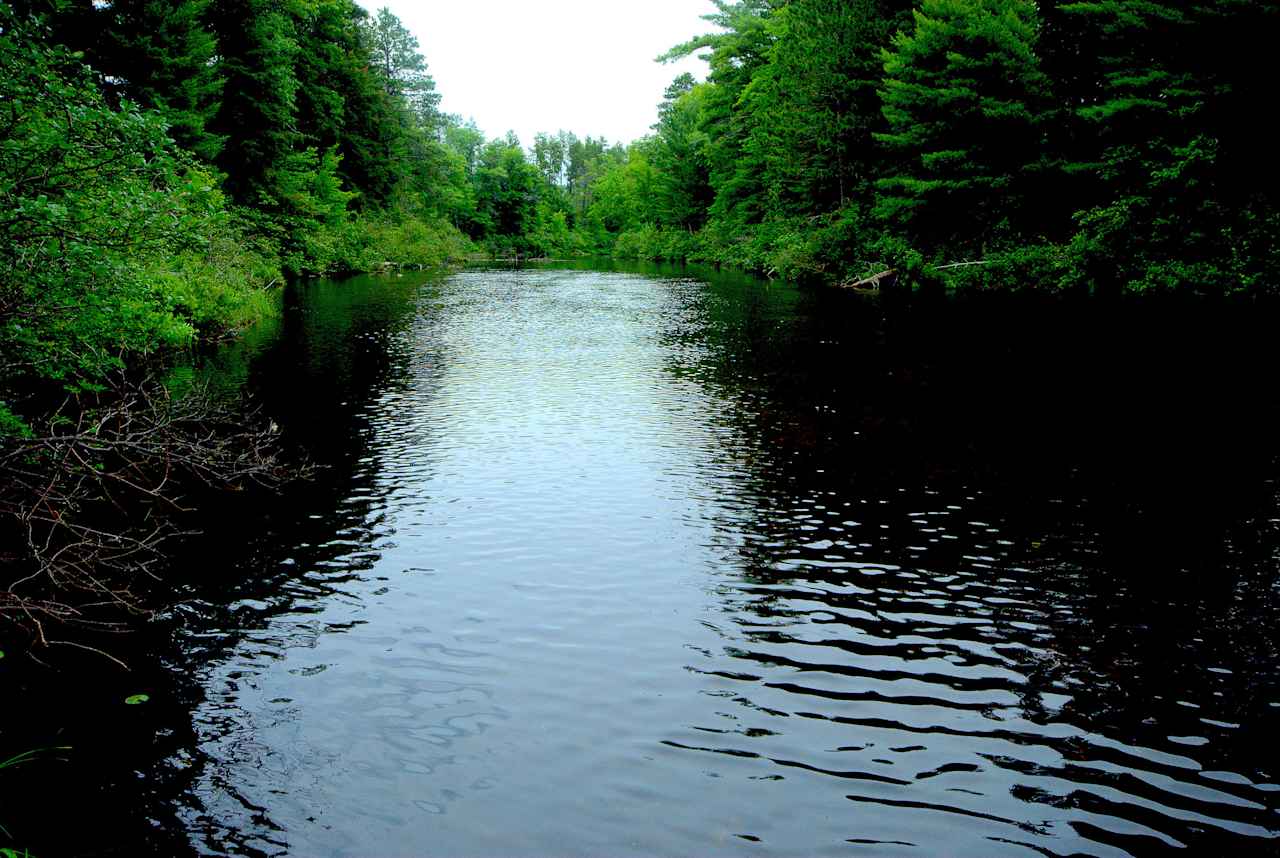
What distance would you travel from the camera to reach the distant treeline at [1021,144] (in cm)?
2647

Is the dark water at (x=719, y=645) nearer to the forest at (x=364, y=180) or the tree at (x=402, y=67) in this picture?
the forest at (x=364, y=180)

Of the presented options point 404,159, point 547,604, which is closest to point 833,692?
point 547,604

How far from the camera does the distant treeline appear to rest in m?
26.5

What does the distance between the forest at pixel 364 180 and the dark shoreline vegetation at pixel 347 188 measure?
0.31 ft

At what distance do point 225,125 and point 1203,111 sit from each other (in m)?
47.1

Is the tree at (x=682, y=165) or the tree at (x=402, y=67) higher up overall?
the tree at (x=402, y=67)

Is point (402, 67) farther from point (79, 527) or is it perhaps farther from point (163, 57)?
point (79, 527)

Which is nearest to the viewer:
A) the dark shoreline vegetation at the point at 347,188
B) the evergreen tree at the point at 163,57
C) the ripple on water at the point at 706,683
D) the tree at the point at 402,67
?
the ripple on water at the point at 706,683

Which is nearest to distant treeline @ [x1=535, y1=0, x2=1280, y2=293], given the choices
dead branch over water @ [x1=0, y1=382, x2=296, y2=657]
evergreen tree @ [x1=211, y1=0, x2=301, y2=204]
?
dead branch over water @ [x1=0, y1=382, x2=296, y2=657]

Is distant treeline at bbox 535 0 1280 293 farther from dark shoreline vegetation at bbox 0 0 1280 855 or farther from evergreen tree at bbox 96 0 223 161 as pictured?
evergreen tree at bbox 96 0 223 161

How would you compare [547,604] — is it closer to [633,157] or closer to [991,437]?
[991,437]

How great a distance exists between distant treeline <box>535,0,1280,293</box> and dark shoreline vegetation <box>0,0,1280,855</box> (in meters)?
0.13

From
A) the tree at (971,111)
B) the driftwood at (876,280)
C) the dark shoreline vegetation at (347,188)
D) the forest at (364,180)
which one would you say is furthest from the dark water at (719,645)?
the driftwood at (876,280)

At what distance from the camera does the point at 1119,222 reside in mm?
29328
